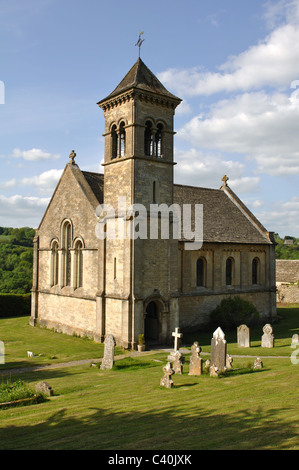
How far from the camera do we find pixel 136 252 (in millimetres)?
26859

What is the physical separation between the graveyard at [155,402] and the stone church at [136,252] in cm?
373

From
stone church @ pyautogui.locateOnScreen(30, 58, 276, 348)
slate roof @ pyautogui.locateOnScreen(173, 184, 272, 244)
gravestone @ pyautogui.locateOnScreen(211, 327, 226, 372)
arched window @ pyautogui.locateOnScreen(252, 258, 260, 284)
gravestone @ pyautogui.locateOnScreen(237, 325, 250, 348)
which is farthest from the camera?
arched window @ pyautogui.locateOnScreen(252, 258, 260, 284)

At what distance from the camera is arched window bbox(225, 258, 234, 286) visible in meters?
35.6

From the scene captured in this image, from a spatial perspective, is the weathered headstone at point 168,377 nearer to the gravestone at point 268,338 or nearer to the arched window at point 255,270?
the gravestone at point 268,338

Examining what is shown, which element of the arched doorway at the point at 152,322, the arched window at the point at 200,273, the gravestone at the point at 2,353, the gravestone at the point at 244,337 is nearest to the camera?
the gravestone at the point at 2,353

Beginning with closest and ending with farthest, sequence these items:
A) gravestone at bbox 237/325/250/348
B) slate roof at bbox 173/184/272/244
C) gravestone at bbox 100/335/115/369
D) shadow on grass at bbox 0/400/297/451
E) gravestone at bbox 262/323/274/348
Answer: shadow on grass at bbox 0/400/297/451 < gravestone at bbox 100/335/115/369 < gravestone at bbox 262/323/274/348 < gravestone at bbox 237/325/250/348 < slate roof at bbox 173/184/272/244

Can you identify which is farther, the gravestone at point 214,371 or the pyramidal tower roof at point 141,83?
the pyramidal tower roof at point 141,83

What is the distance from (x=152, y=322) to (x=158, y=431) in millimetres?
18698

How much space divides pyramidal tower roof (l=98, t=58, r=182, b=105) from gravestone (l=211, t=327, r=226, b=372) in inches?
669

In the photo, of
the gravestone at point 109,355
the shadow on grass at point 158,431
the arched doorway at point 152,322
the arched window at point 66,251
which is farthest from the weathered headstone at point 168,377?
the arched window at point 66,251

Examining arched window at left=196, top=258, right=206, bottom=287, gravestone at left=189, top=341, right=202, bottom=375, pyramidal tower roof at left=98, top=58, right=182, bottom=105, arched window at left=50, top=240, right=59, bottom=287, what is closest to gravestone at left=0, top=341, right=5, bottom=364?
arched window at left=50, top=240, right=59, bottom=287

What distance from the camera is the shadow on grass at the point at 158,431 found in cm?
953

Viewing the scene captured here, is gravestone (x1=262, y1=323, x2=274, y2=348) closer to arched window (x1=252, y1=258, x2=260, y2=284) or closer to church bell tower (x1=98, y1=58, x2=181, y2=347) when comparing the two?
church bell tower (x1=98, y1=58, x2=181, y2=347)

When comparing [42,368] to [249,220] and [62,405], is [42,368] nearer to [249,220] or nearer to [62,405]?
[62,405]
